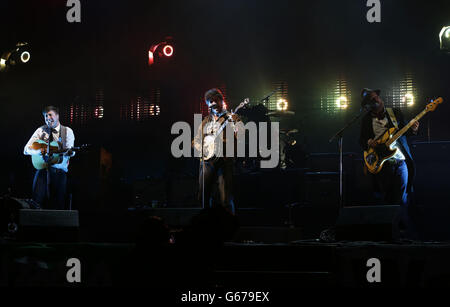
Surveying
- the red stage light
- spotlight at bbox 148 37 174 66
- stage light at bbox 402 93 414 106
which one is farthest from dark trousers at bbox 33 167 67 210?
stage light at bbox 402 93 414 106

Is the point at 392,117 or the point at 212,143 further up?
the point at 392,117

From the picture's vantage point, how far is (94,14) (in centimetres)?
1066

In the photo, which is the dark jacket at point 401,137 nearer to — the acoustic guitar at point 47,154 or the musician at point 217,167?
the musician at point 217,167

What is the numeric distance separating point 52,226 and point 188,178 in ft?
13.8

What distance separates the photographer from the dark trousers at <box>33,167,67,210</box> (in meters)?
7.45

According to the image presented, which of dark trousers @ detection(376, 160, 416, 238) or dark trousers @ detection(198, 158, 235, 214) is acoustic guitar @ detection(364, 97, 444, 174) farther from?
dark trousers @ detection(198, 158, 235, 214)

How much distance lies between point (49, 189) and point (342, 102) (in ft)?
20.8

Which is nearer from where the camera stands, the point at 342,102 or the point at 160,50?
the point at 342,102

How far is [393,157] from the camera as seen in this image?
6.71 metres

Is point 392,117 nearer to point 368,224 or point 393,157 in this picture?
point 393,157

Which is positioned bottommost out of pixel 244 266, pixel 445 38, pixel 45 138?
pixel 244 266

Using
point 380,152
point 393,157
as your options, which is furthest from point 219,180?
point 393,157
